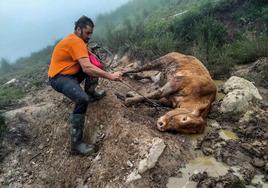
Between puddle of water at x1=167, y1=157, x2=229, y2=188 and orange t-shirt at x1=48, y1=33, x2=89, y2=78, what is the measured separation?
1911 mm

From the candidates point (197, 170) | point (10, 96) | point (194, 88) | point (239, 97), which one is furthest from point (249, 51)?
point (10, 96)

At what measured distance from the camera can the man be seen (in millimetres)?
5270

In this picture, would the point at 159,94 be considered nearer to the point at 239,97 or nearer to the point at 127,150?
the point at 239,97

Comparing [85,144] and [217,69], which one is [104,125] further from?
[217,69]

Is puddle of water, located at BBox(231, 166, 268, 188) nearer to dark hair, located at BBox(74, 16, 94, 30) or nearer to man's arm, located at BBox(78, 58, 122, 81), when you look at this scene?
man's arm, located at BBox(78, 58, 122, 81)

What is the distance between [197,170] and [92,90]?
6.80 ft

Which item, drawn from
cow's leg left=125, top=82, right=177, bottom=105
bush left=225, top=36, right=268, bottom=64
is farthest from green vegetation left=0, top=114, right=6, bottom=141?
bush left=225, top=36, right=268, bottom=64

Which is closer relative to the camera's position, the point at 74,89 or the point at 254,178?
the point at 254,178

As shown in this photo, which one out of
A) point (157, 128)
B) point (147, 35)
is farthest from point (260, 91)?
point (147, 35)

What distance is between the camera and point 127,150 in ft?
16.7

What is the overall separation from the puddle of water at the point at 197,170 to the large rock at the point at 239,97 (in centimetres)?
121

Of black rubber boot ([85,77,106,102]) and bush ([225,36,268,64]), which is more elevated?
black rubber boot ([85,77,106,102])

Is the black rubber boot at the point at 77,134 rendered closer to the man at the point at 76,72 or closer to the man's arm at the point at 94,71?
the man at the point at 76,72

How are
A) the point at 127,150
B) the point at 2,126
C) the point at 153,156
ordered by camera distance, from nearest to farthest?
the point at 153,156 → the point at 127,150 → the point at 2,126
